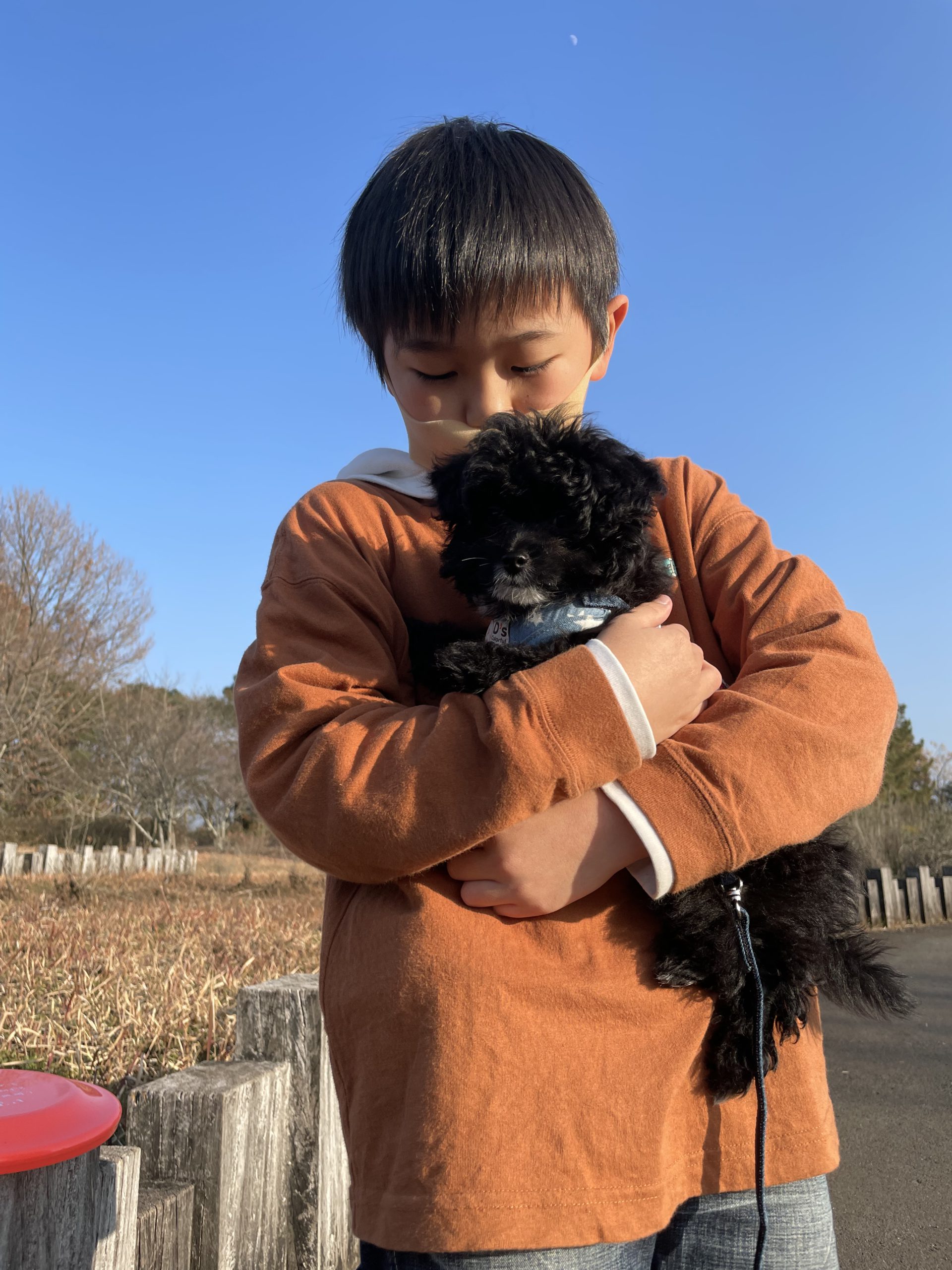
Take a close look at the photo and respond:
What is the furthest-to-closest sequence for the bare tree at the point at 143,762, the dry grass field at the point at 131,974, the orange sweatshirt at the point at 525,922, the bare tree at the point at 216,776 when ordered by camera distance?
the bare tree at the point at 216,776 < the bare tree at the point at 143,762 < the dry grass field at the point at 131,974 < the orange sweatshirt at the point at 525,922

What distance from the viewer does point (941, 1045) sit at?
20.4 ft

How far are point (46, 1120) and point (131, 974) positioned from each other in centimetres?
323

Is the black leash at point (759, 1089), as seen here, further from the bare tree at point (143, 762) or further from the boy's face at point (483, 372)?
the bare tree at point (143, 762)

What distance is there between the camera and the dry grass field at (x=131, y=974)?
3479mm

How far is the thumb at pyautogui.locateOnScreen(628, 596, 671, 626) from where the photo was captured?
1645 millimetres

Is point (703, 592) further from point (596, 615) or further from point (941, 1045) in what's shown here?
point (941, 1045)

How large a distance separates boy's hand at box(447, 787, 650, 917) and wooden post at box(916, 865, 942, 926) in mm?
11089

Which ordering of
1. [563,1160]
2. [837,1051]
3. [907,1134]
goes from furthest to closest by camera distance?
[837,1051], [907,1134], [563,1160]

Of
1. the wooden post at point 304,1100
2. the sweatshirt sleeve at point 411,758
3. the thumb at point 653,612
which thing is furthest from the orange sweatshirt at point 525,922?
the wooden post at point 304,1100

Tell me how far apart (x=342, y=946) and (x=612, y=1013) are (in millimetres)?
465

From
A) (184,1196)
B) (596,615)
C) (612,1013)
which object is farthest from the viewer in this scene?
(184,1196)

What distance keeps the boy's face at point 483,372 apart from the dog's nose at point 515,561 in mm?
328

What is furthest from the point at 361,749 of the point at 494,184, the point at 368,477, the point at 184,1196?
the point at 184,1196

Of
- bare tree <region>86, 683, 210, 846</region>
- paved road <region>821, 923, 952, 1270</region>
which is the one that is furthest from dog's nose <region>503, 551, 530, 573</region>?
bare tree <region>86, 683, 210, 846</region>
